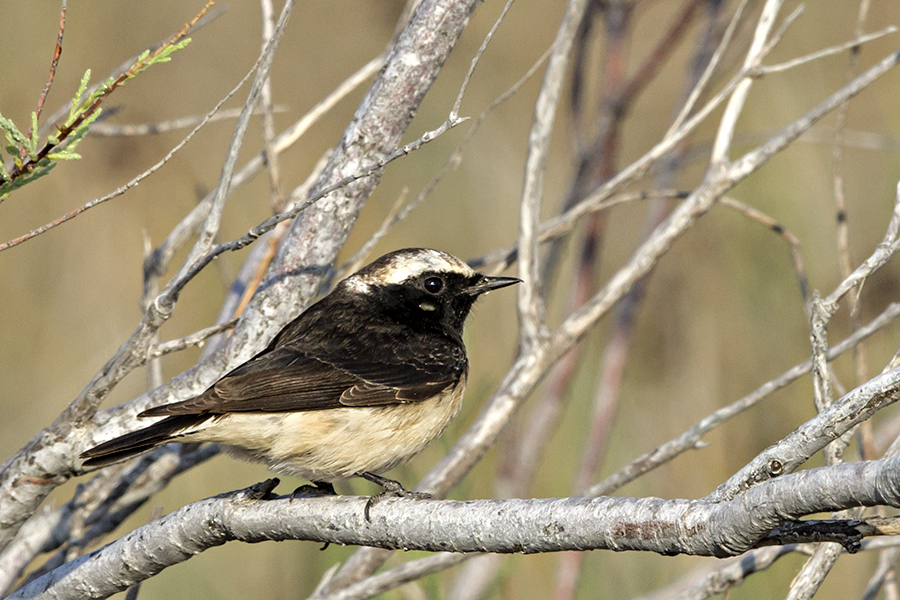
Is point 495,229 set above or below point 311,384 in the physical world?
above

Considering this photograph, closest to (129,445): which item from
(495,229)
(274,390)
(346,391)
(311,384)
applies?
(274,390)

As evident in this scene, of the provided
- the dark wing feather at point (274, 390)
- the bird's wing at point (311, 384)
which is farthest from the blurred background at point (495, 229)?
the dark wing feather at point (274, 390)

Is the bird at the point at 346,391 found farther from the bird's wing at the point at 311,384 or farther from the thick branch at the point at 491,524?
the thick branch at the point at 491,524

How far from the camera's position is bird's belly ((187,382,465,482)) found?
2.86 meters

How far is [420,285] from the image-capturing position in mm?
3809

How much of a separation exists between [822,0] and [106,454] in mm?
5658

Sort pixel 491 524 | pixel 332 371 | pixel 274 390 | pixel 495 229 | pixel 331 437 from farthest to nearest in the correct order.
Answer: pixel 495 229 → pixel 332 371 → pixel 331 437 → pixel 274 390 → pixel 491 524

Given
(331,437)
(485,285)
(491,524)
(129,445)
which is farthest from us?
(485,285)

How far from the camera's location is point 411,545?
2.07 m

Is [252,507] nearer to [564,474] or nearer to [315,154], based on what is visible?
[564,474]

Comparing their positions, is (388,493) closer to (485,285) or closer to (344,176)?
(344,176)

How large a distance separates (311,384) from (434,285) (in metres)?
0.95

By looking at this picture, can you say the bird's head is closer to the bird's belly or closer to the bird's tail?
the bird's belly

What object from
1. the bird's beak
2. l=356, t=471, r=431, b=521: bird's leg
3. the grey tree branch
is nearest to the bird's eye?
the bird's beak
